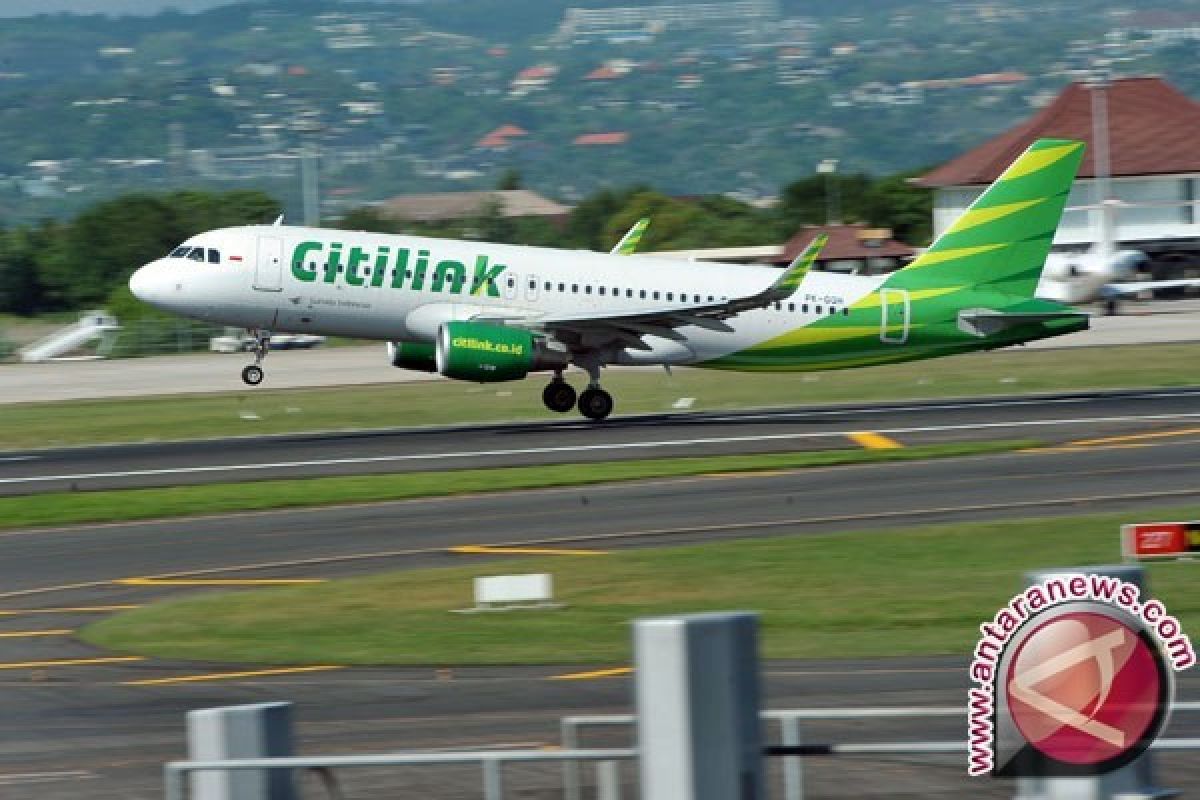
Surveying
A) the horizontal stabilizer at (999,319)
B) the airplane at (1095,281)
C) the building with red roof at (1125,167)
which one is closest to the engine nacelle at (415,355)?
the horizontal stabilizer at (999,319)

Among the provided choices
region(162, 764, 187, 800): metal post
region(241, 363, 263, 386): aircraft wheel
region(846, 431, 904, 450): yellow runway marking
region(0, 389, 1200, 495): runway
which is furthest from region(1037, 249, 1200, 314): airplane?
region(162, 764, 187, 800): metal post

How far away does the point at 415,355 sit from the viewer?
45.7 m

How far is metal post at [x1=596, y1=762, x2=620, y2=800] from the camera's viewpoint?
770 cm

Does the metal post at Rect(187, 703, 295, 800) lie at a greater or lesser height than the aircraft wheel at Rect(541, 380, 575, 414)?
lesser

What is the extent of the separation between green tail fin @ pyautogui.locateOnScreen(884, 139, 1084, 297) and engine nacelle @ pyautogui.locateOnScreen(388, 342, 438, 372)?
1135 centimetres

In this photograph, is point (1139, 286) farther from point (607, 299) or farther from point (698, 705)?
point (698, 705)

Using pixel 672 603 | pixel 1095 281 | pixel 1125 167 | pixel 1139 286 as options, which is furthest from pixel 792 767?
pixel 1125 167

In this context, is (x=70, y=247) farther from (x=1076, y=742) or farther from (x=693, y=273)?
(x=1076, y=742)

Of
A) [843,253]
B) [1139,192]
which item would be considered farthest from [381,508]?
[1139,192]

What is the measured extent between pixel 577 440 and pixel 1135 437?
1179cm

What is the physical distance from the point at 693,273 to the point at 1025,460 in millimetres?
12394

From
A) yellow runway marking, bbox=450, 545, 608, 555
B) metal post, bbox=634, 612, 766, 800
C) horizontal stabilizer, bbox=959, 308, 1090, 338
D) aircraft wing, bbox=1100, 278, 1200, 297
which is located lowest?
metal post, bbox=634, 612, 766, 800

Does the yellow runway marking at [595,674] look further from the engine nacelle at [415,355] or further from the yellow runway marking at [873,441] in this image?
the engine nacelle at [415,355]

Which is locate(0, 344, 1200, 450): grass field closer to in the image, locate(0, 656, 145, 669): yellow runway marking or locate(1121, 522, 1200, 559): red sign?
locate(1121, 522, 1200, 559): red sign
